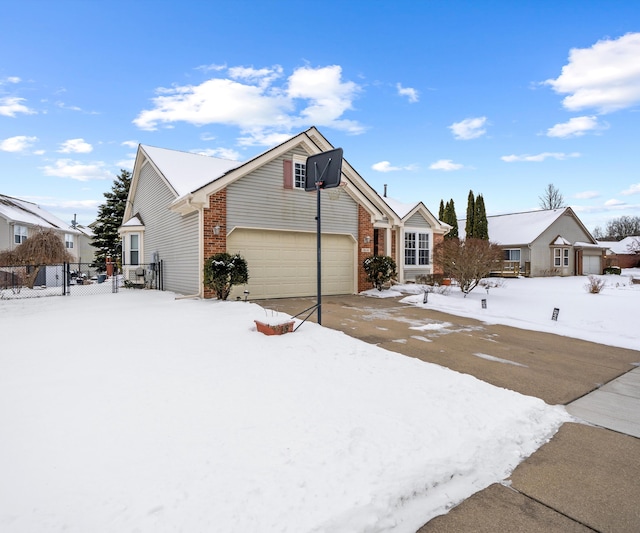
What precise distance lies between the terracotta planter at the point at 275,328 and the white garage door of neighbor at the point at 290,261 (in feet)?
19.5

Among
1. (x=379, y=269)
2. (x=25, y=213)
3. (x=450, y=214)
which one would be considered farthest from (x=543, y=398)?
(x=25, y=213)

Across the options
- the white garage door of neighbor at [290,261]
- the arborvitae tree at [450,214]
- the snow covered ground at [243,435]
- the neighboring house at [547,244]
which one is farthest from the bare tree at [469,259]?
the neighboring house at [547,244]

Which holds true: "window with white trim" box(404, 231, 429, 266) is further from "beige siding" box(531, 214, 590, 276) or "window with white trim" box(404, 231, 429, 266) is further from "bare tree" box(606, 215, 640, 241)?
"bare tree" box(606, 215, 640, 241)

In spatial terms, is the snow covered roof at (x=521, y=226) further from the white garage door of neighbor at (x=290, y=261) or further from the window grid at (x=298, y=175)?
the window grid at (x=298, y=175)

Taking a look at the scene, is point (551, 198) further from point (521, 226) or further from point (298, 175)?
point (298, 175)

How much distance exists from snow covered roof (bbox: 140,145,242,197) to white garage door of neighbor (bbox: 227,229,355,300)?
323 centimetres

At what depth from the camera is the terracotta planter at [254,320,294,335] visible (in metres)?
6.24

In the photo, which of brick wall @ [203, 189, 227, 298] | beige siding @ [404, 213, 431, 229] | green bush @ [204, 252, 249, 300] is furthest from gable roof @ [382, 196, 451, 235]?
green bush @ [204, 252, 249, 300]

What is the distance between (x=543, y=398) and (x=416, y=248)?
48.4 ft

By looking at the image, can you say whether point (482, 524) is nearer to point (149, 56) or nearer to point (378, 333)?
point (378, 333)

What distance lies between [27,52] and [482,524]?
1680cm

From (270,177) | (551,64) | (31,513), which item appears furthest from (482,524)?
(551,64)

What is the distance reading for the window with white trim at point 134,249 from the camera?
1750 cm

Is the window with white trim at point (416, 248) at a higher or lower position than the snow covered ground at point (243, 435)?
higher
